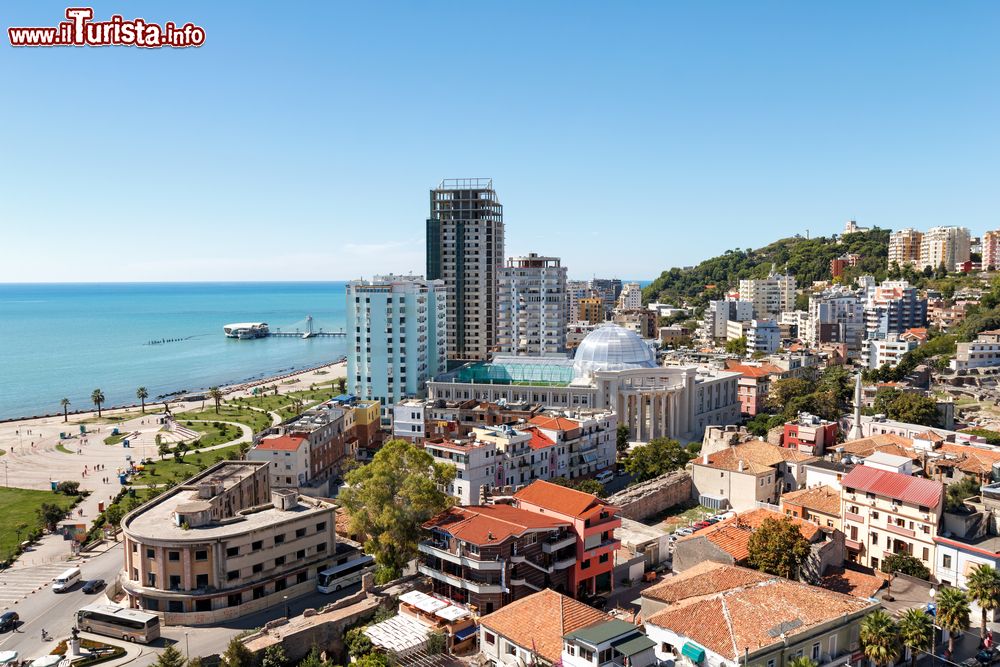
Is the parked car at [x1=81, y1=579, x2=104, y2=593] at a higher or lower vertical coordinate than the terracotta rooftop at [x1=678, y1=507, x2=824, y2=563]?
lower

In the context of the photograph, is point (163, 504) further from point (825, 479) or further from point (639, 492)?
point (825, 479)

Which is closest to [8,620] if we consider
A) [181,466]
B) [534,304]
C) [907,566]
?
[181,466]

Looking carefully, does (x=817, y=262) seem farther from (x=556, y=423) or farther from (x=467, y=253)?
(x=556, y=423)

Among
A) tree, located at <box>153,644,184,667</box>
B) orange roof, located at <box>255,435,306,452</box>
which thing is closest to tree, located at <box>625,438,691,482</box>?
orange roof, located at <box>255,435,306,452</box>

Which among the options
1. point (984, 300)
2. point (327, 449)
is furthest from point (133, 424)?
point (984, 300)

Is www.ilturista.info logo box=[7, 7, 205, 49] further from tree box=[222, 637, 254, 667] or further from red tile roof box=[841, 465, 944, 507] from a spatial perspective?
red tile roof box=[841, 465, 944, 507]

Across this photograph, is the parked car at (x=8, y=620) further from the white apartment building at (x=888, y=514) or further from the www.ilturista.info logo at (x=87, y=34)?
the white apartment building at (x=888, y=514)
